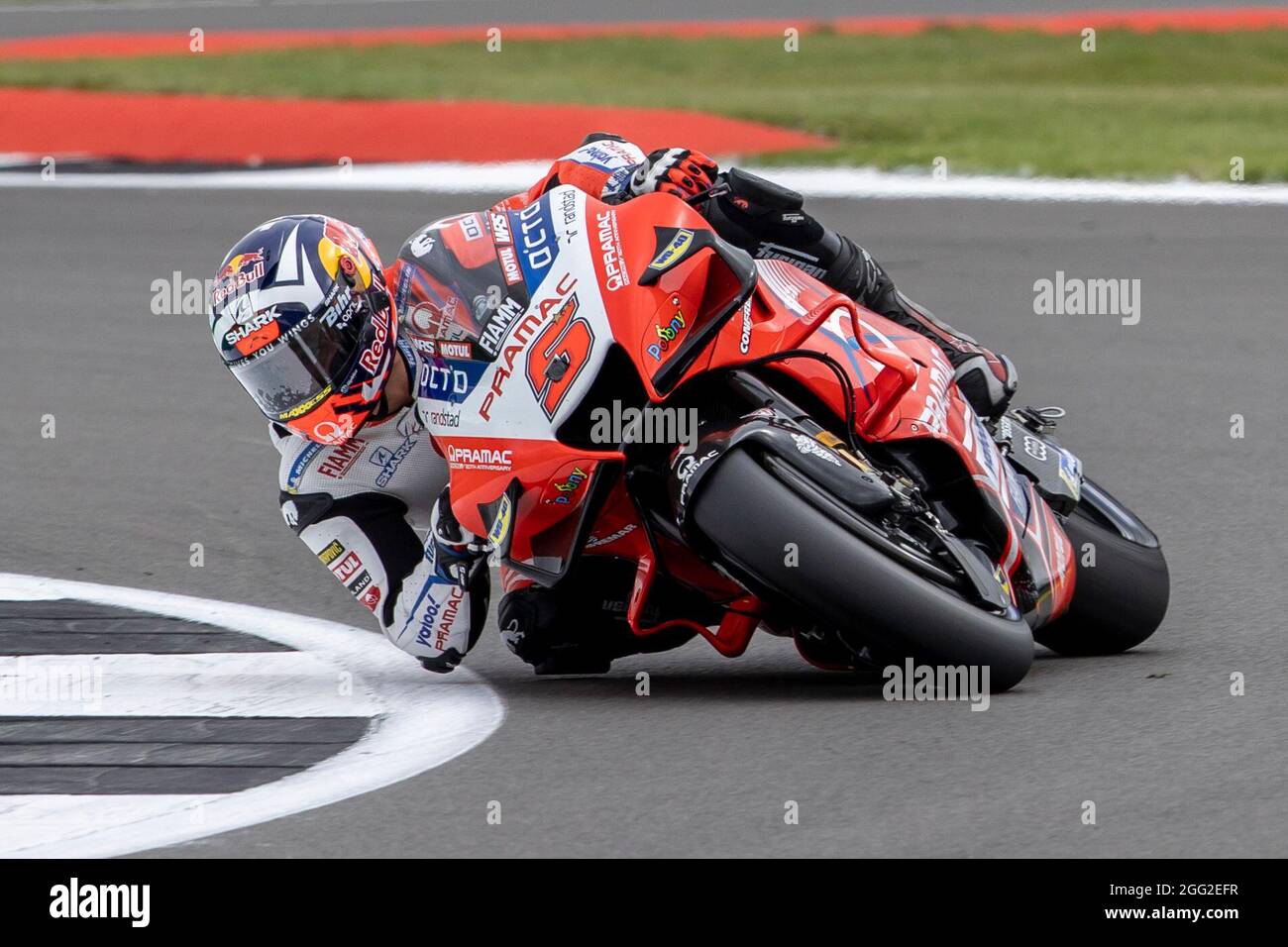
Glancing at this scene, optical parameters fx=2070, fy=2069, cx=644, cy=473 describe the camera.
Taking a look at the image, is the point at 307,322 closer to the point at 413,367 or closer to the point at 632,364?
the point at 413,367

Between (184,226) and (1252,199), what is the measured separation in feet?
21.7

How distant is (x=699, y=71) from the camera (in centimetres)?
2145

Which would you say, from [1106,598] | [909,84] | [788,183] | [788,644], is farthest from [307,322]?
[909,84]

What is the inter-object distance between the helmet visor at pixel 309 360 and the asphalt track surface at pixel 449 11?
21.1 meters

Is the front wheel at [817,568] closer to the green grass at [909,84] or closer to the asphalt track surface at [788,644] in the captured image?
the asphalt track surface at [788,644]

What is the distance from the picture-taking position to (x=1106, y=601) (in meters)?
5.07

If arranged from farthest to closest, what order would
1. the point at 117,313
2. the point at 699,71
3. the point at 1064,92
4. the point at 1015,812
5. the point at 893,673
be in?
the point at 699,71, the point at 1064,92, the point at 117,313, the point at 893,673, the point at 1015,812

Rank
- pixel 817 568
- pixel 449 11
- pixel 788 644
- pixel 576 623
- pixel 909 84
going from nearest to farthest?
pixel 817 568 → pixel 576 623 → pixel 788 644 → pixel 909 84 → pixel 449 11

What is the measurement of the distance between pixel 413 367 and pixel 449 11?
2372 cm

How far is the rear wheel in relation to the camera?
504 cm

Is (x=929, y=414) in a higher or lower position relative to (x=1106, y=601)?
higher

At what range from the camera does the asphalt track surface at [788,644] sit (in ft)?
12.6

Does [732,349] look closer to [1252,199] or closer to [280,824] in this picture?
[280,824]

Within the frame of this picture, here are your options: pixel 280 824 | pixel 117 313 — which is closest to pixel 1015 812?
pixel 280 824
